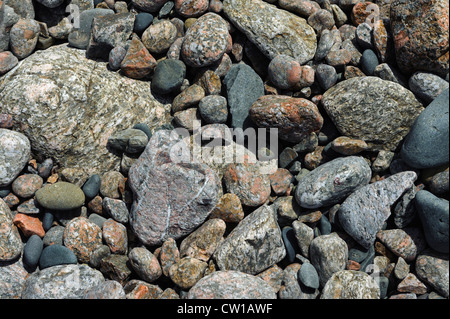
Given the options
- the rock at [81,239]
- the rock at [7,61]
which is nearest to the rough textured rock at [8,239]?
the rock at [81,239]

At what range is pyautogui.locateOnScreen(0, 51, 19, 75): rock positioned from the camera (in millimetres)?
3818

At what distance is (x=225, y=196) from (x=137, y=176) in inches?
31.0

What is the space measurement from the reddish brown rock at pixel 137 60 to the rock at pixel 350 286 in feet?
A: 8.37

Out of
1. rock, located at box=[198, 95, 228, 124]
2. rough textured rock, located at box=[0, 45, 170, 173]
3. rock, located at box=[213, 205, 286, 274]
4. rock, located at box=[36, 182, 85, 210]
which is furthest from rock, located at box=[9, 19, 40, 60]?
rock, located at box=[213, 205, 286, 274]

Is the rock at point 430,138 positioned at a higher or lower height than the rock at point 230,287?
higher

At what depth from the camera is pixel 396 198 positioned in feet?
10.6

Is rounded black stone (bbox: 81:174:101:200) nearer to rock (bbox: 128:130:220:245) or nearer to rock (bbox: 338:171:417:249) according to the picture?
rock (bbox: 128:130:220:245)

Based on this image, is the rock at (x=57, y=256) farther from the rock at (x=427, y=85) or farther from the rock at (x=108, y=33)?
the rock at (x=427, y=85)

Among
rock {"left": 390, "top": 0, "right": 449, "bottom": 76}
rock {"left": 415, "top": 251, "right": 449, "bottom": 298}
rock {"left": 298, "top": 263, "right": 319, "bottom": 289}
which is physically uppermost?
rock {"left": 390, "top": 0, "right": 449, "bottom": 76}

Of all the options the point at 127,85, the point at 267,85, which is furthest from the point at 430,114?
the point at 127,85

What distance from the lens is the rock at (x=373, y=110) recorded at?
11.5 feet

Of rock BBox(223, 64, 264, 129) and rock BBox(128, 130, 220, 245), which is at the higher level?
rock BBox(223, 64, 264, 129)

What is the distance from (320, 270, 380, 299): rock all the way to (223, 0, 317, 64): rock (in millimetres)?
2030

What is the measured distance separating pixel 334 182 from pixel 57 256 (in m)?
2.39
